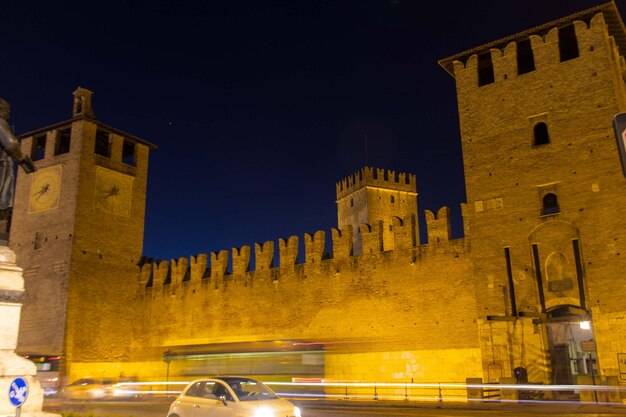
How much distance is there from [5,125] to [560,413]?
9.97 meters

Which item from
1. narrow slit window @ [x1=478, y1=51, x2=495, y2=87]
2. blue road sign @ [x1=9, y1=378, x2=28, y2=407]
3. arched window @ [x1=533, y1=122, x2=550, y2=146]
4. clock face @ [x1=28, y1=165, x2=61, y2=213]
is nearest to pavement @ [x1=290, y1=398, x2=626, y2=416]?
arched window @ [x1=533, y1=122, x2=550, y2=146]

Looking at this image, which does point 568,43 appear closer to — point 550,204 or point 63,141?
point 550,204

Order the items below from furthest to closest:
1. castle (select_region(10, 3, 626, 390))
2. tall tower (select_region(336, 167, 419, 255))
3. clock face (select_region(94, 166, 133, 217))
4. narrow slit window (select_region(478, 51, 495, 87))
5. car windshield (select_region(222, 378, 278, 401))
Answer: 1. tall tower (select_region(336, 167, 419, 255))
2. clock face (select_region(94, 166, 133, 217))
3. narrow slit window (select_region(478, 51, 495, 87))
4. castle (select_region(10, 3, 626, 390))
5. car windshield (select_region(222, 378, 278, 401))

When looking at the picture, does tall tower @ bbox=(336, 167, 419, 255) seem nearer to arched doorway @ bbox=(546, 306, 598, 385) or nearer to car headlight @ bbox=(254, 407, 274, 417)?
arched doorway @ bbox=(546, 306, 598, 385)

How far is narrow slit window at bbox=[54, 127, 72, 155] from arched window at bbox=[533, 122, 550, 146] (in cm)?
1913

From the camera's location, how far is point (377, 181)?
4453 cm

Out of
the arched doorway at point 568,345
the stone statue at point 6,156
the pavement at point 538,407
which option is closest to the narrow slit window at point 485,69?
the arched doorway at point 568,345

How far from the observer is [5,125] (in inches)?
230

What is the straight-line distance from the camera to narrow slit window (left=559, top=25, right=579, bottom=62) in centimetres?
1638

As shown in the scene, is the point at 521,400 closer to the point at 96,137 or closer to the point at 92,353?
the point at 92,353

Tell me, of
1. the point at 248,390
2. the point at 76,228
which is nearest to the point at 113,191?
the point at 76,228

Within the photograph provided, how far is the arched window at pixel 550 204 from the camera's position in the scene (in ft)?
50.0

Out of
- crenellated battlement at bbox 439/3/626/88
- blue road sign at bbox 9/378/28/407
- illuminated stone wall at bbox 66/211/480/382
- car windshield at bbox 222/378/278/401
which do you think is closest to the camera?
blue road sign at bbox 9/378/28/407

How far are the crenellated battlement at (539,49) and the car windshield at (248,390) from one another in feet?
41.0
